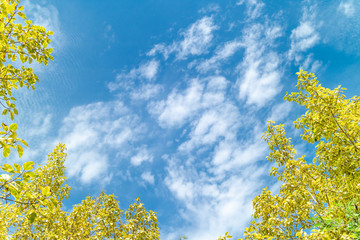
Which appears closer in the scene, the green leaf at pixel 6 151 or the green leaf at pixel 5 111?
the green leaf at pixel 6 151

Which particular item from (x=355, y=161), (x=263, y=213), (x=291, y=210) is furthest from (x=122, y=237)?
(x=355, y=161)

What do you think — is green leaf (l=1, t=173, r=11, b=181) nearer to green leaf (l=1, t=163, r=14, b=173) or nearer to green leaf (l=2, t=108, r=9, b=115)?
green leaf (l=1, t=163, r=14, b=173)

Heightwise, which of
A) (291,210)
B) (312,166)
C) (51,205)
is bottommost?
(51,205)

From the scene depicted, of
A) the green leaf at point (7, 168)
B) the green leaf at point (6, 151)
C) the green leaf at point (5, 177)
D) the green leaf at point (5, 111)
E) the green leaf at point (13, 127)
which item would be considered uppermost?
the green leaf at point (5, 111)

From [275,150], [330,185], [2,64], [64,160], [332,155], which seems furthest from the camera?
[64,160]

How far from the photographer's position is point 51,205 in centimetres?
308

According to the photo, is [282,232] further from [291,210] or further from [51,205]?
[51,205]

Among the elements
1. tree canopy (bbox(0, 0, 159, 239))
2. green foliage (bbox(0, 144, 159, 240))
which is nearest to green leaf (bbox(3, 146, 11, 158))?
tree canopy (bbox(0, 0, 159, 239))

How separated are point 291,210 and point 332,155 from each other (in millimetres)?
2573

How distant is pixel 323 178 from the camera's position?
Result: 7.48 metres

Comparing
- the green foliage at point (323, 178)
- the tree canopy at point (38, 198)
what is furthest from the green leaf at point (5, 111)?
the green foliage at point (323, 178)

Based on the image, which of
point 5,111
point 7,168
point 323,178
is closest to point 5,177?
point 7,168

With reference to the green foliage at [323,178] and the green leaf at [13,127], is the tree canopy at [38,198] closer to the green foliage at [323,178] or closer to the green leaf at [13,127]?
the green leaf at [13,127]

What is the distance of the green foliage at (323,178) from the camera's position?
6041 millimetres
